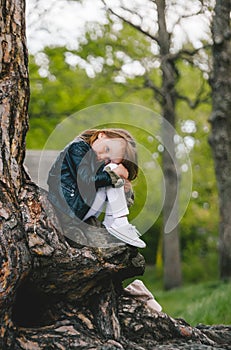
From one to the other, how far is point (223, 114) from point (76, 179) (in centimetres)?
960

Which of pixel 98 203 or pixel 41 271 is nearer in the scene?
pixel 41 271

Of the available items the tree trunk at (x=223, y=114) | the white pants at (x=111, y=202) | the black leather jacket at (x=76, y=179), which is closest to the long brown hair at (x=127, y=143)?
the black leather jacket at (x=76, y=179)

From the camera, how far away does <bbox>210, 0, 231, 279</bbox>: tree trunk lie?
13.3 metres

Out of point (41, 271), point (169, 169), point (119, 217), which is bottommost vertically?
point (41, 271)

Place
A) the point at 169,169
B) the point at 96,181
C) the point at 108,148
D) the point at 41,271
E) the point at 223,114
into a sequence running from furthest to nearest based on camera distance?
1. the point at 169,169
2. the point at 223,114
3. the point at 108,148
4. the point at 96,181
5. the point at 41,271

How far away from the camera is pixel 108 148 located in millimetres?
4867

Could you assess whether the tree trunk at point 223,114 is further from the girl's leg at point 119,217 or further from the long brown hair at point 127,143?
the girl's leg at point 119,217

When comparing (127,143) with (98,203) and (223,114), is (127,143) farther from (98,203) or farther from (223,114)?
(223,114)

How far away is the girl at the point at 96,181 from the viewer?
184 inches

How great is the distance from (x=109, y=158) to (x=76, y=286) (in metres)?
0.97

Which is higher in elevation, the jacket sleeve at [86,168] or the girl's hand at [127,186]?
the jacket sleeve at [86,168]

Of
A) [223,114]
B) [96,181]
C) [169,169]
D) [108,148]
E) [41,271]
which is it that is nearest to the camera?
[41,271]

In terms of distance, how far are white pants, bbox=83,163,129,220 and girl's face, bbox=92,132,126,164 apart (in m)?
0.26

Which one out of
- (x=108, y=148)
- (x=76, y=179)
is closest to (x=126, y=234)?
(x=76, y=179)
